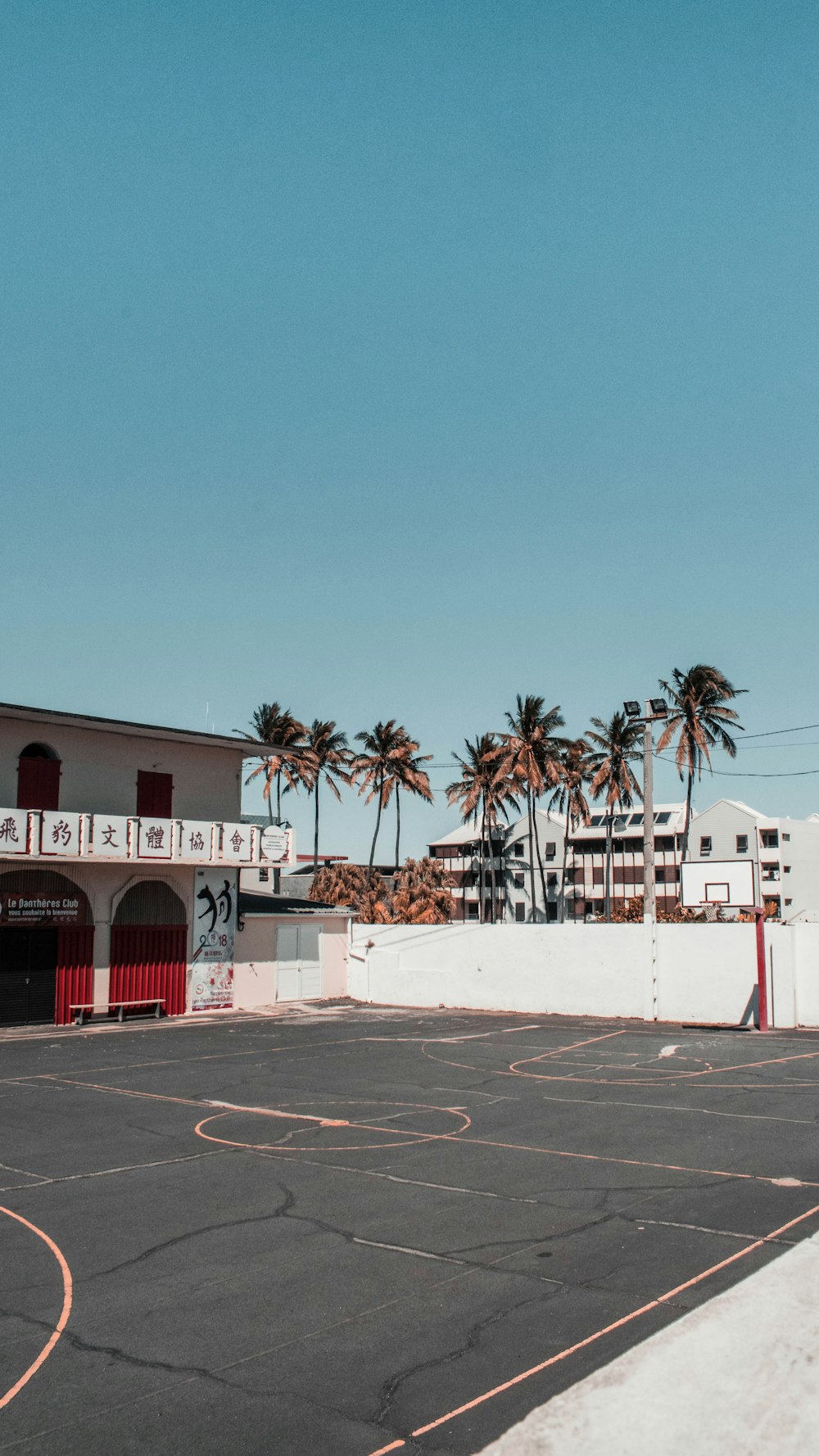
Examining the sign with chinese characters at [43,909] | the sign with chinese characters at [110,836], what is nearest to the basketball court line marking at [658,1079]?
the sign with chinese characters at [110,836]

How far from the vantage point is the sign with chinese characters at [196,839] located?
35.7 m

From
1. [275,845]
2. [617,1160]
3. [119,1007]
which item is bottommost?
[119,1007]

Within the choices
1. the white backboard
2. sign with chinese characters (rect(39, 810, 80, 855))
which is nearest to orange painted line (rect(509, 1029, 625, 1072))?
the white backboard

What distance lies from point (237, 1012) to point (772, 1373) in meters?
32.3

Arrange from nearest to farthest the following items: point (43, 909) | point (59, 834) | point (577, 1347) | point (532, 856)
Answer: point (577, 1347) → point (59, 834) → point (43, 909) → point (532, 856)

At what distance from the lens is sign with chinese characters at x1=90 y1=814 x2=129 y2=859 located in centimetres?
3331

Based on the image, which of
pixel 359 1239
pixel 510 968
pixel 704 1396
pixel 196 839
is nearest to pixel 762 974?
pixel 510 968

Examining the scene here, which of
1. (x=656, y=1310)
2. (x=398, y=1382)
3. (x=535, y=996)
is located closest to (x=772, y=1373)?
(x=656, y=1310)

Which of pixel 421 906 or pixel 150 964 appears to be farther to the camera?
pixel 421 906

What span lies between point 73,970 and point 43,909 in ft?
7.45

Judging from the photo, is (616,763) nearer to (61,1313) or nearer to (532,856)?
(532,856)

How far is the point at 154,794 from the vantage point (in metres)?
37.4

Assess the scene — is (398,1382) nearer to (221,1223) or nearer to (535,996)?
(221,1223)

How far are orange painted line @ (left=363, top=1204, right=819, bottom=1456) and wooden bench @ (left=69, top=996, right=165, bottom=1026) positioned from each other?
27.8 metres
